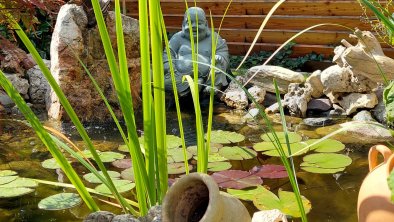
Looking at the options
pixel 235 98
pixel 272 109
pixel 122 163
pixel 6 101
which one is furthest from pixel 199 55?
pixel 122 163

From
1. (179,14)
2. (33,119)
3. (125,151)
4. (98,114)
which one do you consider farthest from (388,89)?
(179,14)

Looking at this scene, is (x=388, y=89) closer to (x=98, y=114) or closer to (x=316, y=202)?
(x=316, y=202)

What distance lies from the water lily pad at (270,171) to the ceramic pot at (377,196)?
1382 mm

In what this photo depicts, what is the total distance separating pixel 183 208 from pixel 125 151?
2266 mm

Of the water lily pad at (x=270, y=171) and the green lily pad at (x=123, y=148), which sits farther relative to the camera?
the green lily pad at (x=123, y=148)

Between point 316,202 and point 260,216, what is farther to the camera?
point 316,202

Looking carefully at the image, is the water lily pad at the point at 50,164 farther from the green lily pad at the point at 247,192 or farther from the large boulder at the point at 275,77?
the large boulder at the point at 275,77

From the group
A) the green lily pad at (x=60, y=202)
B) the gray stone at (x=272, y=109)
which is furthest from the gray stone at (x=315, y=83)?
the green lily pad at (x=60, y=202)

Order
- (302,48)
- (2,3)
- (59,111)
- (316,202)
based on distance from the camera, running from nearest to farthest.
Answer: (2,3) → (316,202) → (59,111) → (302,48)

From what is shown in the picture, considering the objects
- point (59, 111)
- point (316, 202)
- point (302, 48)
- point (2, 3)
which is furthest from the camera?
point (302, 48)

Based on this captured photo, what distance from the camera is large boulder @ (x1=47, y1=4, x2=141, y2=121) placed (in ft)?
15.6

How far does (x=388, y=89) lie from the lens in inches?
51.9

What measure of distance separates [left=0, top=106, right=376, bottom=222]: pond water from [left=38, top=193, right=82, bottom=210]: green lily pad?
0.03 m

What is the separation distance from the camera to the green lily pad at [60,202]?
2.60m
